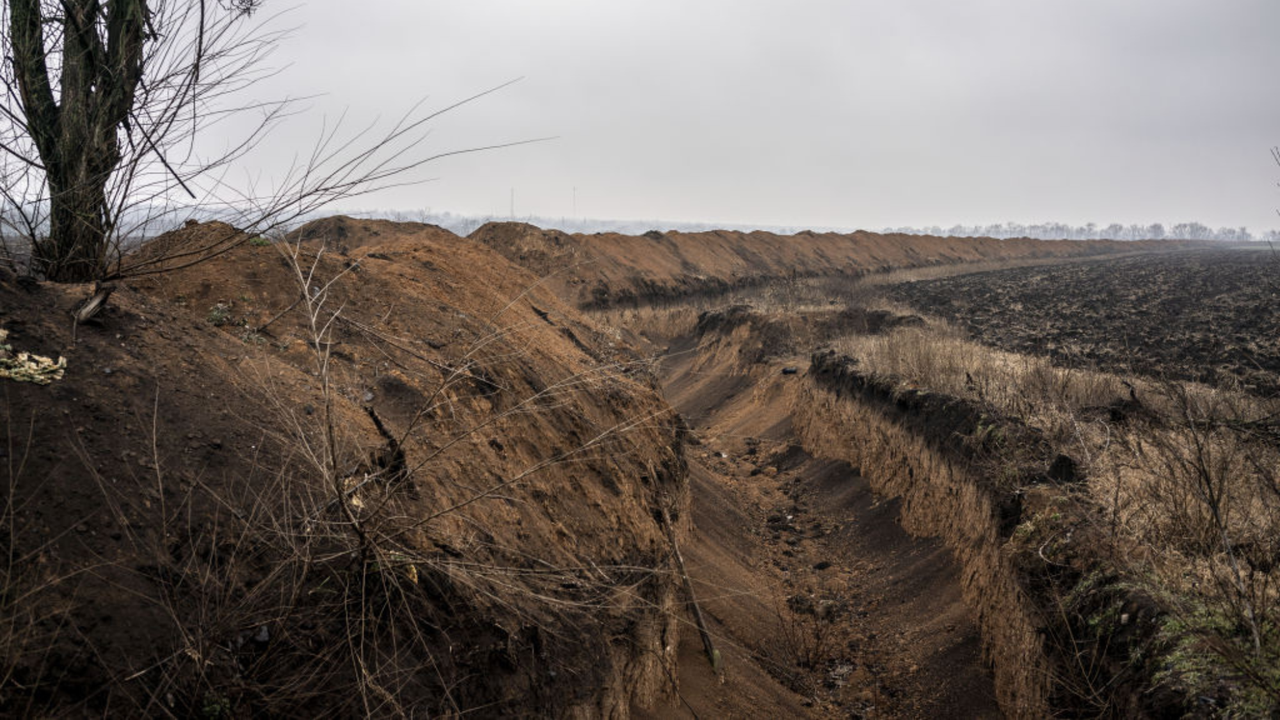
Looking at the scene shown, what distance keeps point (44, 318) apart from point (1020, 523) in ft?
24.5

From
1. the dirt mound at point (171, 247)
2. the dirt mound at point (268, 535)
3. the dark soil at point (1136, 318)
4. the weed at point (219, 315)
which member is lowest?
the dark soil at point (1136, 318)

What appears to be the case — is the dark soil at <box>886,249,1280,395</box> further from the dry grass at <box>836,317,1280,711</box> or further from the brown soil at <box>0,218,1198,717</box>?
the brown soil at <box>0,218,1198,717</box>

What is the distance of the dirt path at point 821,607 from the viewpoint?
22.1 feet

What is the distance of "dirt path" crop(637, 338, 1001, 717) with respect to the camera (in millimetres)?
6750

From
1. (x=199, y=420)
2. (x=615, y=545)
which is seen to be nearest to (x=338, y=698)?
(x=199, y=420)

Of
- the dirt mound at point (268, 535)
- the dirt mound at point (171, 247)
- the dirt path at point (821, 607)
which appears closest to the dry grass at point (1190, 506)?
the dirt path at point (821, 607)

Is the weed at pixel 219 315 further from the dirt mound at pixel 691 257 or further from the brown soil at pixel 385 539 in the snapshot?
the dirt mound at pixel 691 257

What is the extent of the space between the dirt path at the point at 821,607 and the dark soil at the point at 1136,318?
138 inches

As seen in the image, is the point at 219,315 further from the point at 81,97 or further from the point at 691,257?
the point at 691,257

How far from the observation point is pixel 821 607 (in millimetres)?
9000

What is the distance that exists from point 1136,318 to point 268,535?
29535mm

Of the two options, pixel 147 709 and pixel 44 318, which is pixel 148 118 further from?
pixel 147 709

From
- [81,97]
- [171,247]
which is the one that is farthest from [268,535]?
[171,247]

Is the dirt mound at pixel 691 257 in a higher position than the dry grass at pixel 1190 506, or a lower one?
higher
